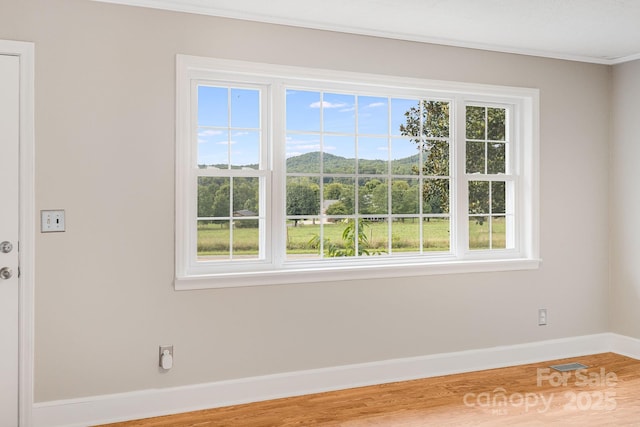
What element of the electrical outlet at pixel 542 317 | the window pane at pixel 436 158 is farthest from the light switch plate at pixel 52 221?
the electrical outlet at pixel 542 317

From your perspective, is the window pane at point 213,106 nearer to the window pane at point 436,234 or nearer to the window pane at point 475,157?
the window pane at point 436,234

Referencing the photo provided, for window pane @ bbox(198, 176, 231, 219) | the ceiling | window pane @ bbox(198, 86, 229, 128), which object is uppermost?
the ceiling

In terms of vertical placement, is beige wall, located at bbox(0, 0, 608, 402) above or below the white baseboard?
above

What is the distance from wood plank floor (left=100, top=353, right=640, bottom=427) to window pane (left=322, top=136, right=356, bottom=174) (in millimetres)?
1561

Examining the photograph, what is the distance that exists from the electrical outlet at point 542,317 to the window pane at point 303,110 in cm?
237

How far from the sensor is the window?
146 inches

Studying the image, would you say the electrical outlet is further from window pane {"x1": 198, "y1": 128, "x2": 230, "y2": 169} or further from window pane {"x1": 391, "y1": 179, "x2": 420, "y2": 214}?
window pane {"x1": 198, "y1": 128, "x2": 230, "y2": 169}

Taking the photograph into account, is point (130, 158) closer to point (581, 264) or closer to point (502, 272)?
point (502, 272)

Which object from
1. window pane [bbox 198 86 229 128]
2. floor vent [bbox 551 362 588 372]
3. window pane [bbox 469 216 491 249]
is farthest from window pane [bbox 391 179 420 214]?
floor vent [bbox 551 362 588 372]

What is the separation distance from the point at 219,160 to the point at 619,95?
3.48 metres

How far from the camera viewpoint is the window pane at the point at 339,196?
4.08 metres

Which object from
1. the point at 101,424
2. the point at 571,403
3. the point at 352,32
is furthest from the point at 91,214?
the point at 571,403

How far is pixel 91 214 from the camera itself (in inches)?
130

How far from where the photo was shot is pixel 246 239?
383cm
